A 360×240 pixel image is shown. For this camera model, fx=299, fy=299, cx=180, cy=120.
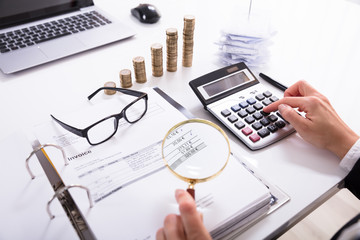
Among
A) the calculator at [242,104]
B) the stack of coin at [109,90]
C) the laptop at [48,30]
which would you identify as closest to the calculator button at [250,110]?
the calculator at [242,104]

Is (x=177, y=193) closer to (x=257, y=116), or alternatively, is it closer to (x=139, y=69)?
(x=257, y=116)

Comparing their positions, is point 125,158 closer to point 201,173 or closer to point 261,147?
point 201,173

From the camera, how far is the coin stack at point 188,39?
34.2 inches

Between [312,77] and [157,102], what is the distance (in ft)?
1.67

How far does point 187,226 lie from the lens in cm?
46

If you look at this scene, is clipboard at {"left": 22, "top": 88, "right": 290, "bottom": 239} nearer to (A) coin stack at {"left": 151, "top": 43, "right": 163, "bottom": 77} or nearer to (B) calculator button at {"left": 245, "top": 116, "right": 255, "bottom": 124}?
(B) calculator button at {"left": 245, "top": 116, "right": 255, "bottom": 124}

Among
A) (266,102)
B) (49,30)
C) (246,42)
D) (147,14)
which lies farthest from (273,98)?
(49,30)

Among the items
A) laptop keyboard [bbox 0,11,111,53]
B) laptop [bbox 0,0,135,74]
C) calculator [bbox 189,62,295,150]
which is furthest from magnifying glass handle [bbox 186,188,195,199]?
laptop keyboard [bbox 0,11,111,53]

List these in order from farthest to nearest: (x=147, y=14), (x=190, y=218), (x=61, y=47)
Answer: (x=147, y=14), (x=61, y=47), (x=190, y=218)

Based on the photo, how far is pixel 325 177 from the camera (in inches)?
24.4

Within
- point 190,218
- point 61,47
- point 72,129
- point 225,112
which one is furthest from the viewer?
point 61,47

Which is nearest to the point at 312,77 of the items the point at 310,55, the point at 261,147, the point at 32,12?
the point at 310,55

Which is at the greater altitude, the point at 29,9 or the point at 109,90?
the point at 29,9

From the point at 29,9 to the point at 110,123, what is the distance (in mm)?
682
